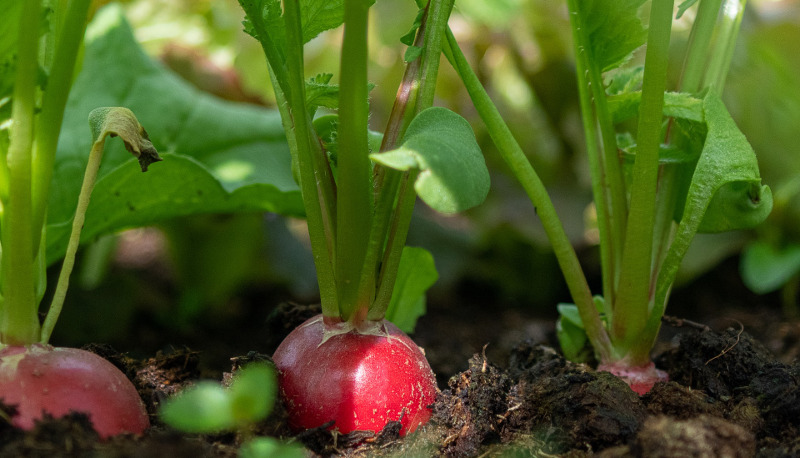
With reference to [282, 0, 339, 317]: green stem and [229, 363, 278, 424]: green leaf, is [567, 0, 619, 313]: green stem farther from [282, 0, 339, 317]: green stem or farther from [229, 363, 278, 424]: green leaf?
[229, 363, 278, 424]: green leaf

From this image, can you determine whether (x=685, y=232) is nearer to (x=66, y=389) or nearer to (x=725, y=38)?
(x=725, y=38)

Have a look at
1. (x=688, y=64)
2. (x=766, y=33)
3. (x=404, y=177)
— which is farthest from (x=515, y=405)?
(x=766, y=33)

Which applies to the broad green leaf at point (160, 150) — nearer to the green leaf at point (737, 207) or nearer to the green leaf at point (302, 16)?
the green leaf at point (302, 16)

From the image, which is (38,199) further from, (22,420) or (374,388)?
(374,388)

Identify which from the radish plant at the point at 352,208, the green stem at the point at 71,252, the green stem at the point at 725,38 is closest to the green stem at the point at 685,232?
the green stem at the point at 725,38

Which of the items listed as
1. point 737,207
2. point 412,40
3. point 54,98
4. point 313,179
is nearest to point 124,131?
point 54,98

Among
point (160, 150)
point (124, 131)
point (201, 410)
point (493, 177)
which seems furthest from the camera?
point (493, 177)
